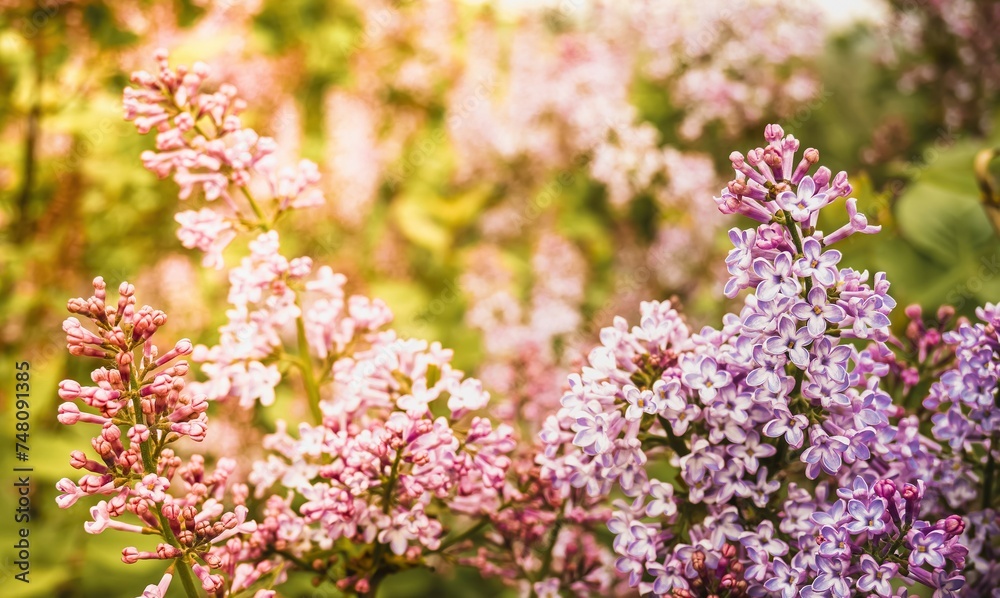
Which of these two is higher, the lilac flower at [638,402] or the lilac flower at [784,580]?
the lilac flower at [638,402]

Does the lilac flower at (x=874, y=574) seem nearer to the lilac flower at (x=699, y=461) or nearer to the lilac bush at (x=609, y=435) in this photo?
the lilac bush at (x=609, y=435)

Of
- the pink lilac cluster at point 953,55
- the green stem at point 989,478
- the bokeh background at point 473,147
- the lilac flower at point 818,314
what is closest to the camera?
the lilac flower at point 818,314

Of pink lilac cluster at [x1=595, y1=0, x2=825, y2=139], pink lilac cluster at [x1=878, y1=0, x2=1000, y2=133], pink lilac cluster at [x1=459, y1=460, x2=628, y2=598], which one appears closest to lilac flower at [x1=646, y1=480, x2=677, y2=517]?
pink lilac cluster at [x1=459, y1=460, x2=628, y2=598]

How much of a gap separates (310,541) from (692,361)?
13.6 inches

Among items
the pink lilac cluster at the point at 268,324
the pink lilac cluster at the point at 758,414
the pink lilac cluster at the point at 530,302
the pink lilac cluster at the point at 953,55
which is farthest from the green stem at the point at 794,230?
the pink lilac cluster at the point at 953,55

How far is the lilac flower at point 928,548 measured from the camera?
1.64 feet

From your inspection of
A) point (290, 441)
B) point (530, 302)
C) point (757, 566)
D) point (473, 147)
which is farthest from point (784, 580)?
point (473, 147)

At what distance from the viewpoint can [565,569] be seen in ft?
2.30

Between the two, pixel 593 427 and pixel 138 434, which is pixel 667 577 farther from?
pixel 138 434

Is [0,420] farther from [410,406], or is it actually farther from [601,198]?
[601,198]

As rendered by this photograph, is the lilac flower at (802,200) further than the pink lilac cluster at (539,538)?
No

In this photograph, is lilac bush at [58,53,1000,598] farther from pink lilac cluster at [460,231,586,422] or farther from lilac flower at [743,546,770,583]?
pink lilac cluster at [460,231,586,422]

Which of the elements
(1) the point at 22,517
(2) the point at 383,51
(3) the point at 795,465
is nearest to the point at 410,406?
(3) the point at 795,465

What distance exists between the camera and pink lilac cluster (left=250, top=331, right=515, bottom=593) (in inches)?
22.5
